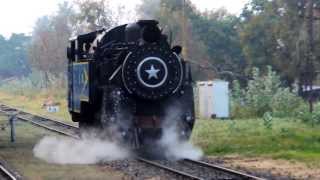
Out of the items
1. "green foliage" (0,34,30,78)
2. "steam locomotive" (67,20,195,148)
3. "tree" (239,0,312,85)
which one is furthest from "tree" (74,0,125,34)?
"green foliage" (0,34,30,78)

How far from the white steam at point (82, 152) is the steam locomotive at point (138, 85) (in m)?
0.43

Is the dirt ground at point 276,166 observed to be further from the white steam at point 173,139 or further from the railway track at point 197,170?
the white steam at point 173,139

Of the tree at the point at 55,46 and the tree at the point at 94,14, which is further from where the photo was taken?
the tree at the point at 55,46

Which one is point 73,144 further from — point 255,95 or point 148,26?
point 255,95

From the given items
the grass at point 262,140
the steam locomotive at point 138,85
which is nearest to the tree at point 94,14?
the grass at point 262,140

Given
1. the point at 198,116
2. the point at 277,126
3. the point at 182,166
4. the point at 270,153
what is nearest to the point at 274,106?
the point at 198,116

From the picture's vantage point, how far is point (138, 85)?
15609mm

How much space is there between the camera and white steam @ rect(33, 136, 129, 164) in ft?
52.8

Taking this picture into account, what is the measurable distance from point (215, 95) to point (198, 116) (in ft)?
5.66

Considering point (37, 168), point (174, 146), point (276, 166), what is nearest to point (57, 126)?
point (174, 146)

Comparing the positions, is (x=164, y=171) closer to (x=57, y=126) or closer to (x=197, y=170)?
(x=197, y=170)

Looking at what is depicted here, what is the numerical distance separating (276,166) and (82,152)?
5486 mm

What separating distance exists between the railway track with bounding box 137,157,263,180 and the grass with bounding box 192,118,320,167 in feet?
6.95

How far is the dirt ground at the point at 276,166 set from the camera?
42.5 ft
